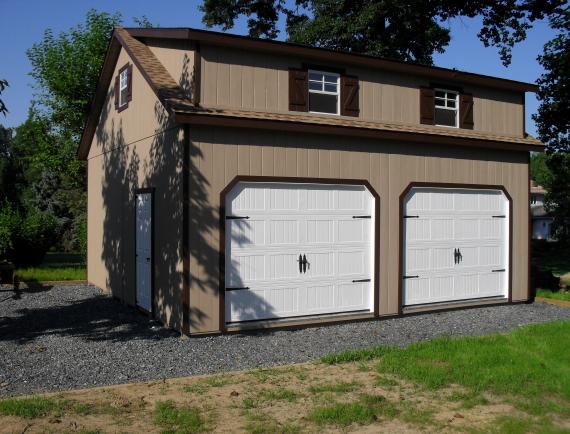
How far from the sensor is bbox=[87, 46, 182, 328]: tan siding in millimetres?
10406

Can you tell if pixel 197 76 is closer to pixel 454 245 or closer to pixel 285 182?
pixel 285 182

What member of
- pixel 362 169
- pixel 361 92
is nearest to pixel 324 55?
pixel 361 92

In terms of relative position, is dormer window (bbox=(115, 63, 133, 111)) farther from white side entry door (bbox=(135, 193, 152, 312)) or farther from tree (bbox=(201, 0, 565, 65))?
tree (bbox=(201, 0, 565, 65))

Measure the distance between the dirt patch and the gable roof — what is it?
4.52m

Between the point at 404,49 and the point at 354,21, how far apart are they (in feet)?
11.8

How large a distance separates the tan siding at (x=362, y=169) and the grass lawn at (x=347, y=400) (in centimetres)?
298

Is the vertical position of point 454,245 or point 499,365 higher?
point 454,245

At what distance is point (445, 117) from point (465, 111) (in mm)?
498

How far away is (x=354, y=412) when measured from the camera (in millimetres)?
6078

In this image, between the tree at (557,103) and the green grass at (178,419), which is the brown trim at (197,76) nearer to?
the green grass at (178,419)

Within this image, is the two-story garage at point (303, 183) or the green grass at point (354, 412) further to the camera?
the two-story garage at point (303, 183)

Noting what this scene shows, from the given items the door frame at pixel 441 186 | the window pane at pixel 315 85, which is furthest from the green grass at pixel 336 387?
the window pane at pixel 315 85

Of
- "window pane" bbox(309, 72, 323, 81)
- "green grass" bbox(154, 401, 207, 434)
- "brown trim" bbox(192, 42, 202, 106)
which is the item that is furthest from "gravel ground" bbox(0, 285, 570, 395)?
"window pane" bbox(309, 72, 323, 81)

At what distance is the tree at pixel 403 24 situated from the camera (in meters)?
27.5
